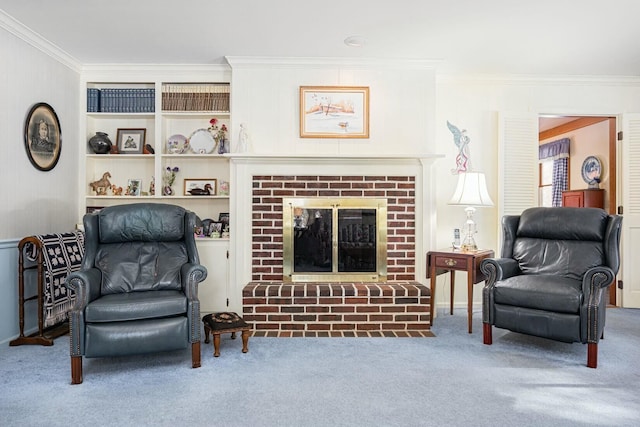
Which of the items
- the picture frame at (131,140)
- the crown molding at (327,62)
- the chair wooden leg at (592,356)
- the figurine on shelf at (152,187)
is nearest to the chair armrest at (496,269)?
the chair wooden leg at (592,356)

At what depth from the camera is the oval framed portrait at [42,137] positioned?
11.4 ft

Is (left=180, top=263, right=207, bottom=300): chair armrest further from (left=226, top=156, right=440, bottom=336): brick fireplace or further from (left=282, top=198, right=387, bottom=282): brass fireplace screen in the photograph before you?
(left=282, top=198, right=387, bottom=282): brass fireplace screen

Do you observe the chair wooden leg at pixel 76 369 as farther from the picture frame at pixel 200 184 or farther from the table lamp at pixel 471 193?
the table lamp at pixel 471 193

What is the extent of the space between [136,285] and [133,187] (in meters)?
1.61

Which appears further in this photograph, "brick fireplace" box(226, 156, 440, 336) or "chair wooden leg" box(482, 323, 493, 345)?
"brick fireplace" box(226, 156, 440, 336)

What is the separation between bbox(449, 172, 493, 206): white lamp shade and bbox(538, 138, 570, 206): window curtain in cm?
327

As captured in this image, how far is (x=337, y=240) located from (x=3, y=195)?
270 centimetres

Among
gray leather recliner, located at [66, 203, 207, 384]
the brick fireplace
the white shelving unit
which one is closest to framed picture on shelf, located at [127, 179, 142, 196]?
the white shelving unit

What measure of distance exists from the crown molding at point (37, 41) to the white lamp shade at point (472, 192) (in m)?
3.78

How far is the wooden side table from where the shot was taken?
3.54m

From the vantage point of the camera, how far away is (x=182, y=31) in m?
3.38

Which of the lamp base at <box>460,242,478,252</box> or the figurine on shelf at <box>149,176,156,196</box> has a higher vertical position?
the figurine on shelf at <box>149,176,156,196</box>

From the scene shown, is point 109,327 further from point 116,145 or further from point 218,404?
point 116,145

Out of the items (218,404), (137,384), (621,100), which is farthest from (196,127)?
(621,100)
